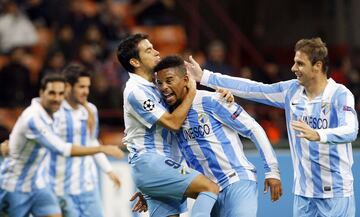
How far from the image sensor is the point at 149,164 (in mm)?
Result: 7949

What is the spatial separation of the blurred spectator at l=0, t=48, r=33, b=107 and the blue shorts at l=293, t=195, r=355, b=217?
7310 mm

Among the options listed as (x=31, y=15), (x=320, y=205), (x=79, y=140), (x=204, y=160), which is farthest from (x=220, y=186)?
(x=31, y=15)

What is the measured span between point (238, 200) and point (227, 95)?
80cm

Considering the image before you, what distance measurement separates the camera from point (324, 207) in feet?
27.2

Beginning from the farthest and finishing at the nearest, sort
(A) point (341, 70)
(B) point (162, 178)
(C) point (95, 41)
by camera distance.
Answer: (A) point (341, 70) → (C) point (95, 41) → (B) point (162, 178)

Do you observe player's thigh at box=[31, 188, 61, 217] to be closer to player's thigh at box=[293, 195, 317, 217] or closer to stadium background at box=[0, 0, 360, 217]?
stadium background at box=[0, 0, 360, 217]

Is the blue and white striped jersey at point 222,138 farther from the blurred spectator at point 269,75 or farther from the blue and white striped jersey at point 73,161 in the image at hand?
the blurred spectator at point 269,75

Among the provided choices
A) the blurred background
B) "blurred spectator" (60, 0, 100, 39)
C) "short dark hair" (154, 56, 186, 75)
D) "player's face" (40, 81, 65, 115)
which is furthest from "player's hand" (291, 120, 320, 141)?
"blurred spectator" (60, 0, 100, 39)

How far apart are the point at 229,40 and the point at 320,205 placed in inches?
418

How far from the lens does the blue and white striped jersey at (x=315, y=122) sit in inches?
320

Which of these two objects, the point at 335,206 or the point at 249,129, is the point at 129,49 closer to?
the point at 249,129

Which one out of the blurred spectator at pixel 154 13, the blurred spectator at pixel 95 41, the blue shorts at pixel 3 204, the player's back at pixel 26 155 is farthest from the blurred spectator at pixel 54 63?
the blue shorts at pixel 3 204

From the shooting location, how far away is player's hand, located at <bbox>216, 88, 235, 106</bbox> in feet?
26.2

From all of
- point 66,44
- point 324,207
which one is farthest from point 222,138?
point 66,44
